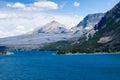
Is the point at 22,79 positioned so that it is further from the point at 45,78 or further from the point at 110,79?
the point at 110,79

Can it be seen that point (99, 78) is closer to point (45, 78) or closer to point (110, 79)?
point (110, 79)

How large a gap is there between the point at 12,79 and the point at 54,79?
80.7 feet

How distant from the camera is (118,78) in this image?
168 m

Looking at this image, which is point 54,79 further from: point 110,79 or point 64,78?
point 110,79

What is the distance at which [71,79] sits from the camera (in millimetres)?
170125

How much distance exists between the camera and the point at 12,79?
17488 centimetres

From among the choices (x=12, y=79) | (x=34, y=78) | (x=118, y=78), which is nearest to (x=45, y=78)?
(x=34, y=78)

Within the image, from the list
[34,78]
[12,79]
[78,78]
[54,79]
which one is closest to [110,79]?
[78,78]

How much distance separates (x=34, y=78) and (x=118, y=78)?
4899cm

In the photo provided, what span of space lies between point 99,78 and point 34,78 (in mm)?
38312

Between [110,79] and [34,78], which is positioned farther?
[34,78]

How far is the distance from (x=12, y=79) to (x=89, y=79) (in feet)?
147

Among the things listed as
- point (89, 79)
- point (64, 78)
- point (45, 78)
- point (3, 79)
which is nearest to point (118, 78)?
point (89, 79)

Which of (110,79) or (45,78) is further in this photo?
(45,78)
